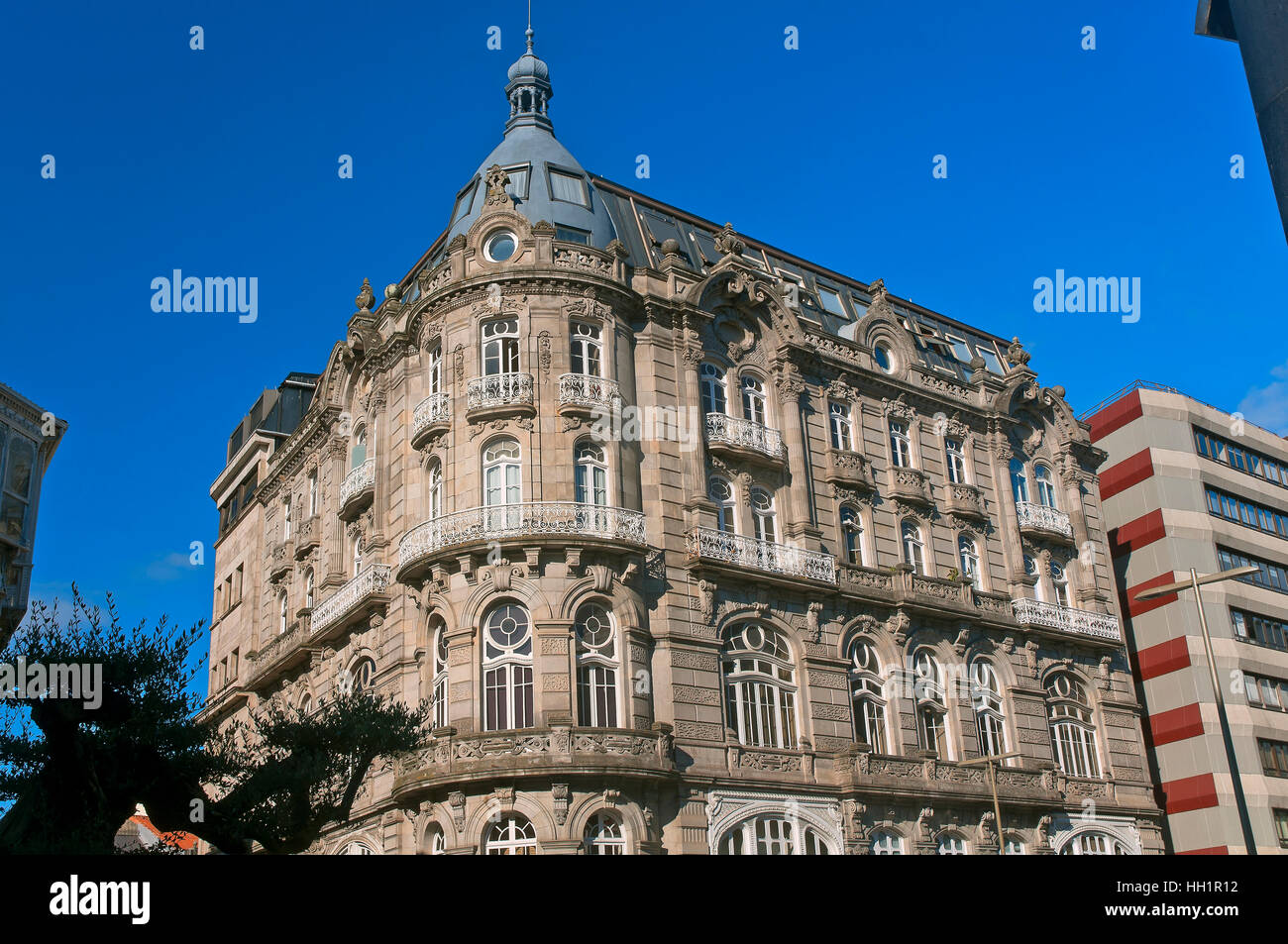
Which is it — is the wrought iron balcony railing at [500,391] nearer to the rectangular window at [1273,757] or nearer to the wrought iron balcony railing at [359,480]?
the wrought iron balcony railing at [359,480]

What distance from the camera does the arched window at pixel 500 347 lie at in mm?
35062

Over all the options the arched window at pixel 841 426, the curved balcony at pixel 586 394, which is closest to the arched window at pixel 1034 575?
the arched window at pixel 841 426

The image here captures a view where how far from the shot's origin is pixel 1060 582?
4591 cm

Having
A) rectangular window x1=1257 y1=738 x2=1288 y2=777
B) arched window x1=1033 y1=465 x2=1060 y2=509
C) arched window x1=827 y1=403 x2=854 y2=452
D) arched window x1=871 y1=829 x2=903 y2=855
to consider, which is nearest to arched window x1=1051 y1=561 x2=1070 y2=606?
arched window x1=1033 y1=465 x2=1060 y2=509

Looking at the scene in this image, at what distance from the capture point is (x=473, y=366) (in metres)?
34.8

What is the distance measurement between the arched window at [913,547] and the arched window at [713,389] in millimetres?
8170

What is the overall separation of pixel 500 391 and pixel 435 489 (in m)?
3.51

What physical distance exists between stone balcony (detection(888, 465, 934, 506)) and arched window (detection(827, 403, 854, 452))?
1.85 meters

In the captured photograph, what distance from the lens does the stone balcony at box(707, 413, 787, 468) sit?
121 ft

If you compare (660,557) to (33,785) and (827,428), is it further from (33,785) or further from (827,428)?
(33,785)

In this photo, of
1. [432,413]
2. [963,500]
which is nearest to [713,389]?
[432,413]

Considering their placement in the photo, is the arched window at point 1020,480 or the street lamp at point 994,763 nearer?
the street lamp at point 994,763

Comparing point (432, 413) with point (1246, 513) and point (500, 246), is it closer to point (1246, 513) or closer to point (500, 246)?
point (500, 246)

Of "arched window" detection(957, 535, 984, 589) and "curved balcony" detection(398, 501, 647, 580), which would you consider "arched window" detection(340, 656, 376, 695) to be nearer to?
"curved balcony" detection(398, 501, 647, 580)
